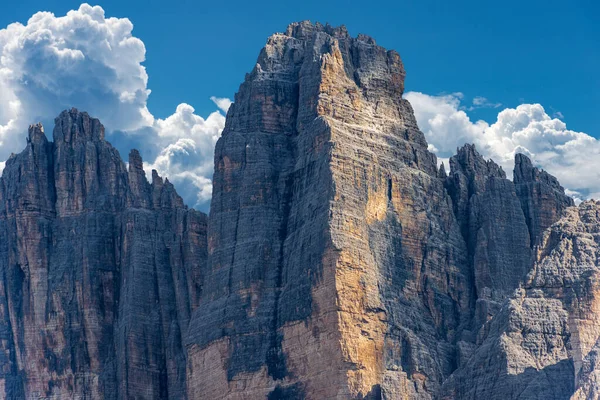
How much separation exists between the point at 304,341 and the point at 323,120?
19.0 metres

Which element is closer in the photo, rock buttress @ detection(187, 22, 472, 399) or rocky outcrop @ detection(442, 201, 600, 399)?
rocky outcrop @ detection(442, 201, 600, 399)

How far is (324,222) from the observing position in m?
192

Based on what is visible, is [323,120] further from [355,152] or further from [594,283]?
[594,283]

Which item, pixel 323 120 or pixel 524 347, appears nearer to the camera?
pixel 524 347

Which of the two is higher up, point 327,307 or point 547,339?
point 327,307

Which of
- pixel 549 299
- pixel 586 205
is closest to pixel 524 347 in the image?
pixel 549 299

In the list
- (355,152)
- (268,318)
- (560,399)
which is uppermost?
(355,152)

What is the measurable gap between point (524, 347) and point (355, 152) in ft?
88.5

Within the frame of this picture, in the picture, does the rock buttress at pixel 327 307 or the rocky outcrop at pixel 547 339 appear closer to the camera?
the rocky outcrop at pixel 547 339

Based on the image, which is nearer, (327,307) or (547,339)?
(547,339)

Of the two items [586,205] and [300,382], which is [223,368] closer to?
[300,382]

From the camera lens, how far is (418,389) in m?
192

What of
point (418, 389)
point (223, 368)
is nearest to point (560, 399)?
point (418, 389)

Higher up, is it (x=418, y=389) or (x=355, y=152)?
(x=355, y=152)
